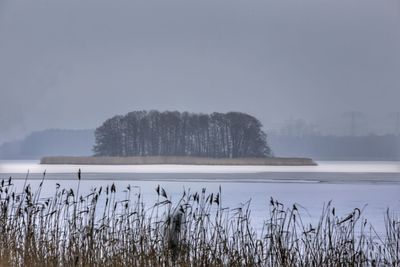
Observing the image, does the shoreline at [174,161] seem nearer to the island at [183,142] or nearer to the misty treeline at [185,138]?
the island at [183,142]

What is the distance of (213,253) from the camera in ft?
16.4

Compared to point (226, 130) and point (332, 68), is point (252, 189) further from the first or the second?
point (332, 68)

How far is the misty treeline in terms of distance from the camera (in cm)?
3095

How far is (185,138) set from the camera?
3139 cm

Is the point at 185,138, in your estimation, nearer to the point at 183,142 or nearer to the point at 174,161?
the point at 183,142

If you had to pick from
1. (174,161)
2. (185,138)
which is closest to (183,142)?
(185,138)

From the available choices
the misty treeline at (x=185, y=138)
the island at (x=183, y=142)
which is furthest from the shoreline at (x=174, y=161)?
the misty treeline at (x=185, y=138)

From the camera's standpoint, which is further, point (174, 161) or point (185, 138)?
point (174, 161)

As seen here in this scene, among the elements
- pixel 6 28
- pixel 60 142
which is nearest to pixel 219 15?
pixel 6 28

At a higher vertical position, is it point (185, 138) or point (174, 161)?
point (185, 138)

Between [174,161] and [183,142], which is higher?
[183,142]

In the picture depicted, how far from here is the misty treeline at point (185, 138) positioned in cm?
3095

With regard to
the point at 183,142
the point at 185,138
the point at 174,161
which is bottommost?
the point at 174,161

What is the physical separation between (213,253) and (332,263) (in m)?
0.72
